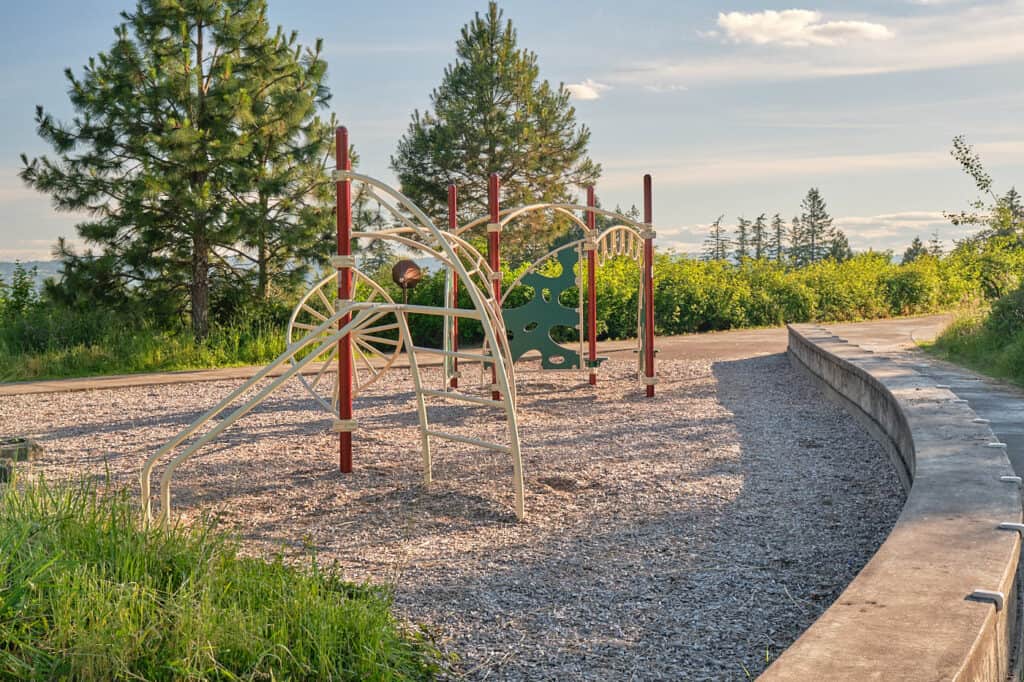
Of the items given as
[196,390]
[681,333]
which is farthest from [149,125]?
[681,333]

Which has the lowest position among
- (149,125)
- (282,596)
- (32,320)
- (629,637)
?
(629,637)

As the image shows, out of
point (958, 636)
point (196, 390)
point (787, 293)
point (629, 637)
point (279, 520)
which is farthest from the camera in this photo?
point (787, 293)

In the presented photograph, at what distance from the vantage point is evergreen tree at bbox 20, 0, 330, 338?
11.5 metres

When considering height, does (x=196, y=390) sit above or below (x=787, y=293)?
below

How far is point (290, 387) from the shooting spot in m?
9.39

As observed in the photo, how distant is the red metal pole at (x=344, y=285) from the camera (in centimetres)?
526

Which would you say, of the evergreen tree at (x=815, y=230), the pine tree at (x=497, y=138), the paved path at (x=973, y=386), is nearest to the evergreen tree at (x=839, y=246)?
the evergreen tree at (x=815, y=230)

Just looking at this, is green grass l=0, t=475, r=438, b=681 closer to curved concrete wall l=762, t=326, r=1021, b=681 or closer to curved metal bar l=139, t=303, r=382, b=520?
curved metal bar l=139, t=303, r=382, b=520

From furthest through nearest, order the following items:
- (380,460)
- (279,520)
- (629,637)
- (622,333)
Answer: (622,333)
(380,460)
(279,520)
(629,637)

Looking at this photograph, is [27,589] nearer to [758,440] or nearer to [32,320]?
[758,440]

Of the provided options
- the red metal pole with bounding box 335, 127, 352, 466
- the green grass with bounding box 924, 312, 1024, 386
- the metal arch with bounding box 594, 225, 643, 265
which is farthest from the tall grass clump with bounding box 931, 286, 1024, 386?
the red metal pole with bounding box 335, 127, 352, 466

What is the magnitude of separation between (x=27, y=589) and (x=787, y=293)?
1623 centimetres

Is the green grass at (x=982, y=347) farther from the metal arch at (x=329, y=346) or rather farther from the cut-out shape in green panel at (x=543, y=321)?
the metal arch at (x=329, y=346)

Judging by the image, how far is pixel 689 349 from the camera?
40.4ft
